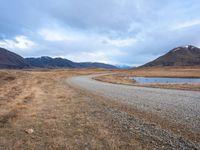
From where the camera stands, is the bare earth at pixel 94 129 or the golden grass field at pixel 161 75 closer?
the bare earth at pixel 94 129

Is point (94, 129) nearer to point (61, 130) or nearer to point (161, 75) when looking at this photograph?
point (61, 130)

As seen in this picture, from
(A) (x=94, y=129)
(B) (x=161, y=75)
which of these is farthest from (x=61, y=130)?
(B) (x=161, y=75)

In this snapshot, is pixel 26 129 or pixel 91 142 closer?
pixel 91 142

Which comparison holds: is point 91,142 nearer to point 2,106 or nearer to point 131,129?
point 131,129

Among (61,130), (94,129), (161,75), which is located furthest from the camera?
(161,75)

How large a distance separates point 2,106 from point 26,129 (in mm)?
6240

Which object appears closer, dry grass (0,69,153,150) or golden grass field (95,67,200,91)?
dry grass (0,69,153,150)

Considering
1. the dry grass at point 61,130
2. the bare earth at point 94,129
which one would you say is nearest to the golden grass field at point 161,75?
the bare earth at point 94,129

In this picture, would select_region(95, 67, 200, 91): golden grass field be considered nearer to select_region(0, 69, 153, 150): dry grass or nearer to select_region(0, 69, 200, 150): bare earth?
select_region(0, 69, 200, 150): bare earth

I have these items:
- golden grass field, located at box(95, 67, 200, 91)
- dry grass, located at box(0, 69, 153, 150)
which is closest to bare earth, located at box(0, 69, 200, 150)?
dry grass, located at box(0, 69, 153, 150)

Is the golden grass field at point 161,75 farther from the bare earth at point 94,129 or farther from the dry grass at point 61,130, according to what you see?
the dry grass at point 61,130

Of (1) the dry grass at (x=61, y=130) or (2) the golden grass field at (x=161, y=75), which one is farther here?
(2) the golden grass field at (x=161, y=75)

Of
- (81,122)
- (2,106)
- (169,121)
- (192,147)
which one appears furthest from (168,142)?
(2,106)

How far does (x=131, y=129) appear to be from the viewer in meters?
10.6
